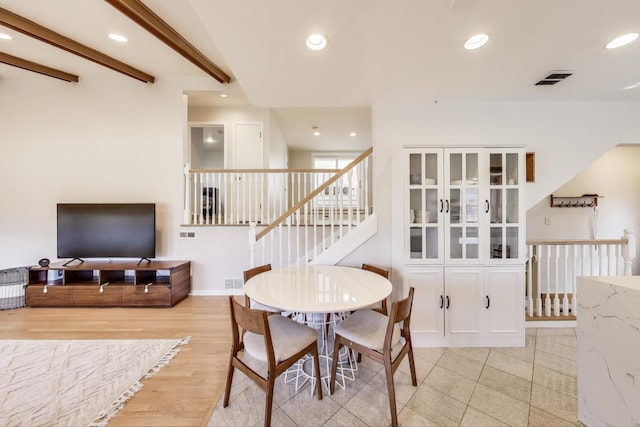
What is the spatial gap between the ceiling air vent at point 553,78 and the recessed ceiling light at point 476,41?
0.96m

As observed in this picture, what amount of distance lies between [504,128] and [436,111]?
81cm

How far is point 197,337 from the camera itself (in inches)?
99.4

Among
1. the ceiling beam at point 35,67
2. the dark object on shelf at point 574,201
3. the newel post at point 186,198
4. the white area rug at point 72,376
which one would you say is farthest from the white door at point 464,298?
the ceiling beam at point 35,67

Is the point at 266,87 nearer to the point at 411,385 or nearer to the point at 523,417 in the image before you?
the point at 411,385

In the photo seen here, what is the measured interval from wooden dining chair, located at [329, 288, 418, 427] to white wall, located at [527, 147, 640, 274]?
380 cm

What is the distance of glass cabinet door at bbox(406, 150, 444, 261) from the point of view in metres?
2.38

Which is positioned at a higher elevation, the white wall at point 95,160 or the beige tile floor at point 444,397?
the white wall at point 95,160

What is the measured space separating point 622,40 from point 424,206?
178 centimetres

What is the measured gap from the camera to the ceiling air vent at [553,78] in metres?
2.13

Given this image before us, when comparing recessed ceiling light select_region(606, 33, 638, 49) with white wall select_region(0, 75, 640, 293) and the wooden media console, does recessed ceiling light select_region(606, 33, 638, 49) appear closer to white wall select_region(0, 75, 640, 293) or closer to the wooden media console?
white wall select_region(0, 75, 640, 293)

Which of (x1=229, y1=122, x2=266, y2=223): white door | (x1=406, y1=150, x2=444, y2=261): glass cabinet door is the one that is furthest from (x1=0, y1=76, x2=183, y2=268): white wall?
(x1=406, y1=150, x2=444, y2=261): glass cabinet door

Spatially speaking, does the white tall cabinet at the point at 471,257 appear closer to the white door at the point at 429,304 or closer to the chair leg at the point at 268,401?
the white door at the point at 429,304

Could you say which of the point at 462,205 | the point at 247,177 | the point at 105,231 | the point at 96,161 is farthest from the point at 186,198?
the point at 462,205

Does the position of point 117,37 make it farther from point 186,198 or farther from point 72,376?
point 72,376
